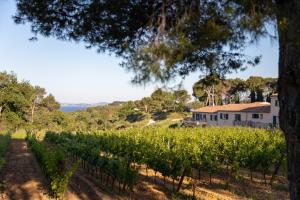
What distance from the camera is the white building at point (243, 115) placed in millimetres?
44362

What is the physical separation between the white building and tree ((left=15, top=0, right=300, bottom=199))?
38.1m

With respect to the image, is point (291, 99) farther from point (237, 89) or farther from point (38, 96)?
point (237, 89)

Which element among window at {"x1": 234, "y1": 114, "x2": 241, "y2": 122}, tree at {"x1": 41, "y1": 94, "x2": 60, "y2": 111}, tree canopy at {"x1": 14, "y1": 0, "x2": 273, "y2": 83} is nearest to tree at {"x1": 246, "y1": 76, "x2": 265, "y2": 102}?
window at {"x1": 234, "y1": 114, "x2": 241, "y2": 122}

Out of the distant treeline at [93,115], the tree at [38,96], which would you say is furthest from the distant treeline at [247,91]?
the tree at [38,96]

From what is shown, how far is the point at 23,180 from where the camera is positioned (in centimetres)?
1520

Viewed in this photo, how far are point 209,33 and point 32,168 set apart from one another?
15.6 meters

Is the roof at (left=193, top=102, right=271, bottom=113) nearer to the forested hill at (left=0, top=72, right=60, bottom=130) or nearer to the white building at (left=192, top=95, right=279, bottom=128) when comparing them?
the white building at (left=192, top=95, right=279, bottom=128)

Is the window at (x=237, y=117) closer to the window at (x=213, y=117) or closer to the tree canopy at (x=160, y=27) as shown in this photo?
the window at (x=213, y=117)

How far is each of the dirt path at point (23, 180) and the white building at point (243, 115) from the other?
99.8 ft

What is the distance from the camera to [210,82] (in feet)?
23.0

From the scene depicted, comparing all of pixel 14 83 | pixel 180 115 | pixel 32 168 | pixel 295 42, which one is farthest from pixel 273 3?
pixel 180 115

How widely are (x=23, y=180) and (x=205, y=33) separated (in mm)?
12473

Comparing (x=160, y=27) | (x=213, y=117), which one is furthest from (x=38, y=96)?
(x=160, y=27)

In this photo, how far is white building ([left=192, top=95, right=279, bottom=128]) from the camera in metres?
44.4
